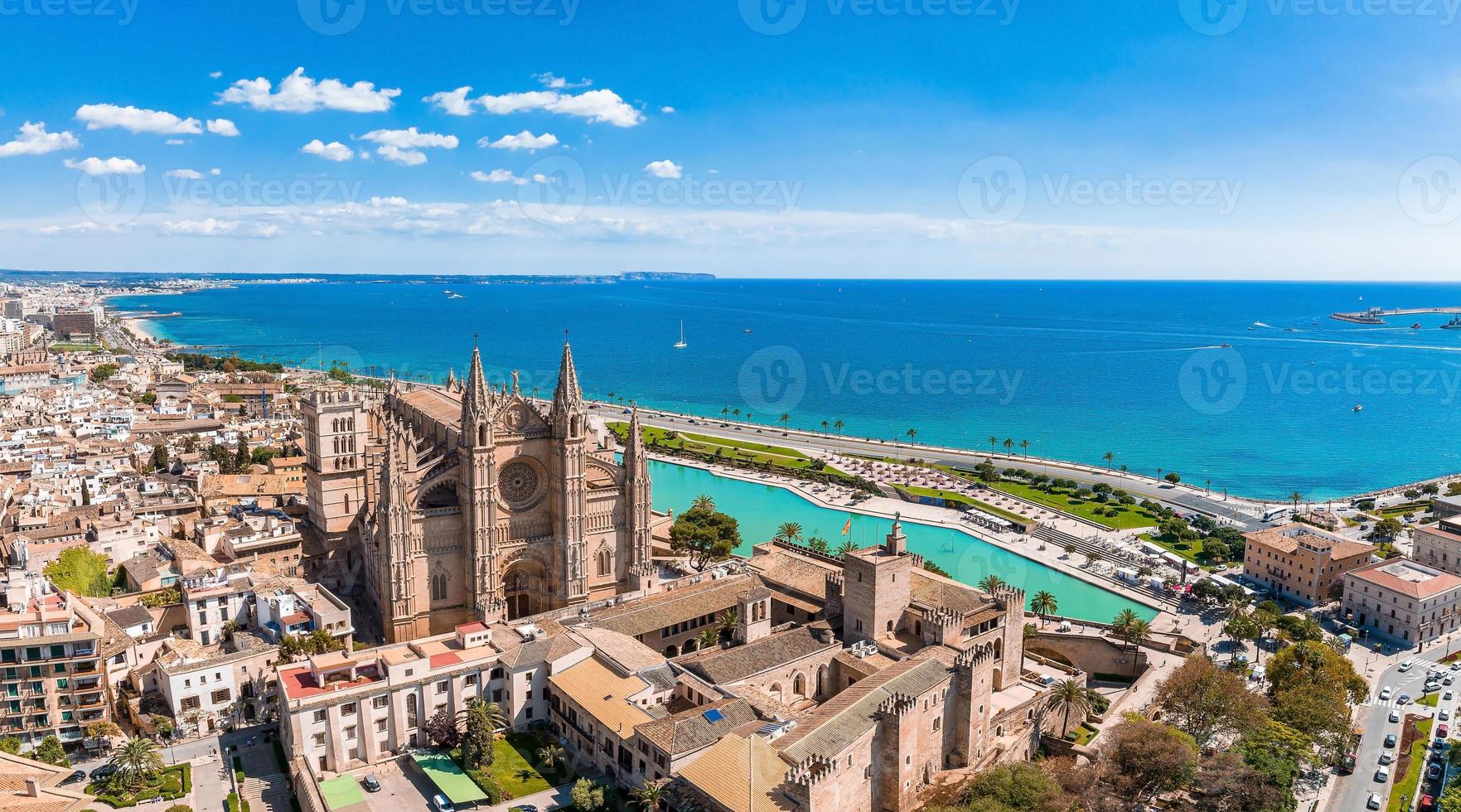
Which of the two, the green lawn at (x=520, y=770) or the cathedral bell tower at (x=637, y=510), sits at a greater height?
the cathedral bell tower at (x=637, y=510)

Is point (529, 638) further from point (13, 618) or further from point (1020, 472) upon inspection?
point (1020, 472)

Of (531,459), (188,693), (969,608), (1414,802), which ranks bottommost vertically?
(1414,802)

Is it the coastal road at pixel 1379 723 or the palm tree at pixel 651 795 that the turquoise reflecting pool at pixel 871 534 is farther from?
the palm tree at pixel 651 795

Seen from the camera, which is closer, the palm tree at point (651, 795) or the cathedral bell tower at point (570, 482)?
the palm tree at point (651, 795)

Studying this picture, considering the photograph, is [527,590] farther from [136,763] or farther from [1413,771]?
[1413,771]

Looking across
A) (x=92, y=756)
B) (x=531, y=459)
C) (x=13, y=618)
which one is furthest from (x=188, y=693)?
(x=531, y=459)

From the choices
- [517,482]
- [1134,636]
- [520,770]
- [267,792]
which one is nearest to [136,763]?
[267,792]

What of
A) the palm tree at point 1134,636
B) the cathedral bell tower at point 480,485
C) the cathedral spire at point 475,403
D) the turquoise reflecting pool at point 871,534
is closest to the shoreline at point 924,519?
the turquoise reflecting pool at point 871,534
